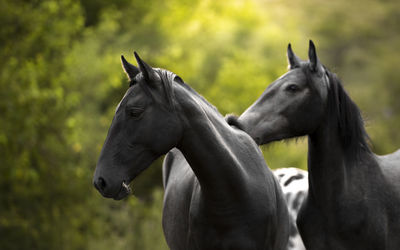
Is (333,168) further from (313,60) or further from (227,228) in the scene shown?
(227,228)

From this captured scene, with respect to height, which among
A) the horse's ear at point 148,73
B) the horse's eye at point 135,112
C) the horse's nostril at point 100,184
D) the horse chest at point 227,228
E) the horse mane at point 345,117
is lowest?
the horse chest at point 227,228

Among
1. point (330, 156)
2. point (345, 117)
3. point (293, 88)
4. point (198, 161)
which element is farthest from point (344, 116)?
point (198, 161)

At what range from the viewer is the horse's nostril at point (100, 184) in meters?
4.05

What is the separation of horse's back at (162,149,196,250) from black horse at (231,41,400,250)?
66 cm

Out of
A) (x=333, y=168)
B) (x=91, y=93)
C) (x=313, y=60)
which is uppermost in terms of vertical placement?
(x=91, y=93)

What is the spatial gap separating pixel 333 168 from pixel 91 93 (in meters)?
15.8

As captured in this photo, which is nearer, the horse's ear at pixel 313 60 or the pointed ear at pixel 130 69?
the pointed ear at pixel 130 69

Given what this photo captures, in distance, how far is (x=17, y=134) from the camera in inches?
558

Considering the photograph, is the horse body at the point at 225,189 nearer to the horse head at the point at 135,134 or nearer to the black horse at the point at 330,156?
the horse head at the point at 135,134

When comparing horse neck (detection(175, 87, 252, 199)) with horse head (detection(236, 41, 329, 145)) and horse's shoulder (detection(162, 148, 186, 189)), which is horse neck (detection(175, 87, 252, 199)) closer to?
horse head (detection(236, 41, 329, 145))

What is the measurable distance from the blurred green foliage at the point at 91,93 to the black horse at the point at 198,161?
3.46 ft

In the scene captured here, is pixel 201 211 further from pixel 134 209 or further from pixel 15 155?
pixel 134 209

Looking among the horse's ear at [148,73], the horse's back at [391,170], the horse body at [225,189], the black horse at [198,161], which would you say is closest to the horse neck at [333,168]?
the horse's back at [391,170]

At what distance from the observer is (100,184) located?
4.05m
